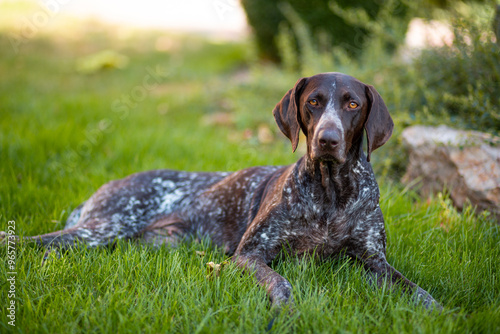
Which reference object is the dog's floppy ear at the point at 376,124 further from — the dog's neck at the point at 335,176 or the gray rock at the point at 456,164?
the gray rock at the point at 456,164

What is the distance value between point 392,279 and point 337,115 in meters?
1.17

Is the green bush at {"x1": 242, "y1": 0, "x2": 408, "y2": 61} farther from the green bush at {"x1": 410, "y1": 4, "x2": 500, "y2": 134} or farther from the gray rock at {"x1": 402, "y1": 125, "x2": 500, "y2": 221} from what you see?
the gray rock at {"x1": 402, "y1": 125, "x2": 500, "y2": 221}

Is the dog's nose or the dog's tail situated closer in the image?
the dog's nose

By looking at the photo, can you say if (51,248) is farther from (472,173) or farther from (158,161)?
(472,173)

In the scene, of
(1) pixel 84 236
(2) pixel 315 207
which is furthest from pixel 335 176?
(1) pixel 84 236

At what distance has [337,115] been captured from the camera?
8.56ft

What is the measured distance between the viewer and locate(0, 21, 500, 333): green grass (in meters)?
2.22

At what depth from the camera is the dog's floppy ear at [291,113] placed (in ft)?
9.29

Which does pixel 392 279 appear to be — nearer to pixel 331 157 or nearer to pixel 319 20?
pixel 331 157

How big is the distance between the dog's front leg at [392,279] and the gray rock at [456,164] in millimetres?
1390

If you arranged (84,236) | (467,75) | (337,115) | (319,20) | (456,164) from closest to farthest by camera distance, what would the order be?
(337,115), (84,236), (456,164), (467,75), (319,20)

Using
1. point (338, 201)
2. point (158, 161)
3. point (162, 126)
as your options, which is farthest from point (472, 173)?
point (162, 126)

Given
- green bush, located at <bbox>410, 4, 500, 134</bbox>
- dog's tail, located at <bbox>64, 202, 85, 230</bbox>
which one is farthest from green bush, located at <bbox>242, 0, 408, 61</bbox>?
dog's tail, located at <bbox>64, 202, 85, 230</bbox>

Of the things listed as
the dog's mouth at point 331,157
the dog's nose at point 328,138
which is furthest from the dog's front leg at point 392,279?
the dog's nose at point 328,138
